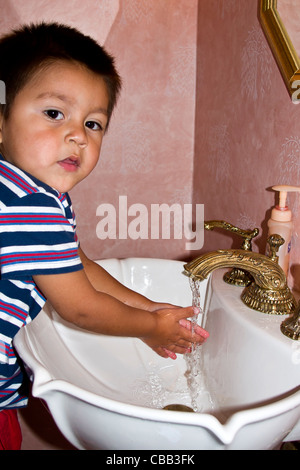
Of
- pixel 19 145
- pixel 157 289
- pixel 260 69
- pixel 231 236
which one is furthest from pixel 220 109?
pixel 19 145

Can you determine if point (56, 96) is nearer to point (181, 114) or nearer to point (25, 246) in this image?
point (25, 246)

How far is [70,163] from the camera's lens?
686 millimetres


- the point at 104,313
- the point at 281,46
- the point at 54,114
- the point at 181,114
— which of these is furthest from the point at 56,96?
the point at 181,114

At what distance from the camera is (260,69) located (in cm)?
91

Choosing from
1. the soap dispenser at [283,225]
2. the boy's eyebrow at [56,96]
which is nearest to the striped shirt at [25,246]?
the boy's eyebrow at [56,96]

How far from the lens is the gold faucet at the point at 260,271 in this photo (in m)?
0.71

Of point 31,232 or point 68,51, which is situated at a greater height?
point 68,51

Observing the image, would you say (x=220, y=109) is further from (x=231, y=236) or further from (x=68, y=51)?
(x=68, y=51)

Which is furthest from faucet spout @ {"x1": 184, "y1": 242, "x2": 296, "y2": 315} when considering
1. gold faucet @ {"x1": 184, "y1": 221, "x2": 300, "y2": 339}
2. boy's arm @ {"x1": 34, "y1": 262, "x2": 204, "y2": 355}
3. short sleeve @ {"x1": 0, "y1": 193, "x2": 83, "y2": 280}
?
short sleeve @ {"x1": 0, "y1": 193, "x2": 83, "y2": 280}

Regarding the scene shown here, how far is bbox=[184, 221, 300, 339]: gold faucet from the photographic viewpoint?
707 mm

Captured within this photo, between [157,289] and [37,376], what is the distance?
0.45 meters

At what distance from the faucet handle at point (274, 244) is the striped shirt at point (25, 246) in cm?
33

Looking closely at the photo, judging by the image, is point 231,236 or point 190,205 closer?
point 231,236

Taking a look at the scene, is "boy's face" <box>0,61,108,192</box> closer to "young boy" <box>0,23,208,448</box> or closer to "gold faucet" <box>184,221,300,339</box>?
"young boy" <box>0,23,208,448</box>
